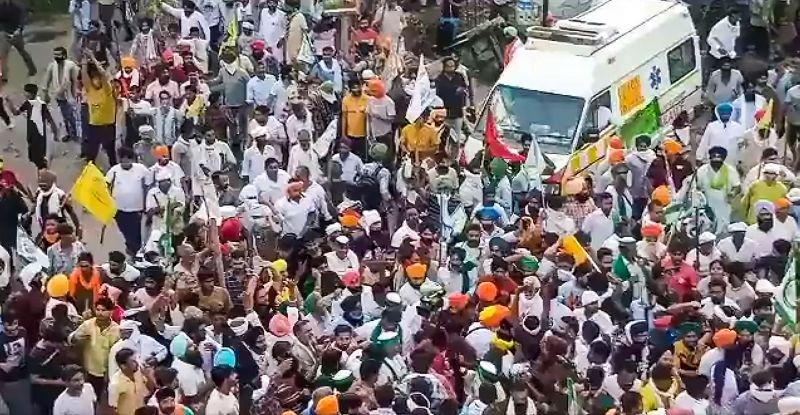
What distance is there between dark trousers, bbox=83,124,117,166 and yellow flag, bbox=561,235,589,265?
20.7 ft

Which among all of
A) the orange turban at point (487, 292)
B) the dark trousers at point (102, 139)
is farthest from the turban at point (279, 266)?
the dark trousers at point (102, 139)

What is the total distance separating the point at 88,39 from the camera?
2044cm

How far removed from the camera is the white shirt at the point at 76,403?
37.0 ft

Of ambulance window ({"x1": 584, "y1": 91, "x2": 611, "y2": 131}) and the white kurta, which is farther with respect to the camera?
the white kurta

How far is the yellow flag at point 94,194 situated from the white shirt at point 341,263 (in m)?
2.37

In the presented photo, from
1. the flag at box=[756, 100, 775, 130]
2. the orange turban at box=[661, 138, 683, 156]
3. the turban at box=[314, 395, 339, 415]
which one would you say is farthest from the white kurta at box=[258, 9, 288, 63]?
the turban at box=[314, 395, 339, 415]

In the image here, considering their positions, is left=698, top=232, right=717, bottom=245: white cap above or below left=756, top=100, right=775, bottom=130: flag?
above

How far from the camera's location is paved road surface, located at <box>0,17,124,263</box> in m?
17.0

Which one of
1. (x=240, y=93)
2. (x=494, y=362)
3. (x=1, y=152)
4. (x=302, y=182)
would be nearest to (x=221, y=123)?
(x=240, y=93)

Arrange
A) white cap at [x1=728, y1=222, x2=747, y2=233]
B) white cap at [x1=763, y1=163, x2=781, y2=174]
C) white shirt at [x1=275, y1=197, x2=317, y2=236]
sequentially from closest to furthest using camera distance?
1. white cap at [x1=728, y1=222, x2=747, y2=233]
2. white cap at [x1=763, y1=163, x2=781, y2=174]
3. white shirt at [x1=275, y1=197, x2=317, y2=236]

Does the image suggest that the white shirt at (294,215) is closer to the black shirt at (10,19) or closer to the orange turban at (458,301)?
the orange turban at (458,301)

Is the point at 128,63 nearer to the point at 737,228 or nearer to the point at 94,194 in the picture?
the point at 94,194

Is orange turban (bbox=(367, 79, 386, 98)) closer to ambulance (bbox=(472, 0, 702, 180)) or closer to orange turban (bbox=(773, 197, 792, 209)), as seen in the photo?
ambulance (bbox=(472, 0, 702, 180))

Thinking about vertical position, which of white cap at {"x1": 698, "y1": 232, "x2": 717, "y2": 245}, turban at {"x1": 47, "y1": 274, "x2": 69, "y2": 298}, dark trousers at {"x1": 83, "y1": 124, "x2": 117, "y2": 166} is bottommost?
dark trousers at {"x1": 83, "y1": 124, "x2": 117, "y2": 166}
